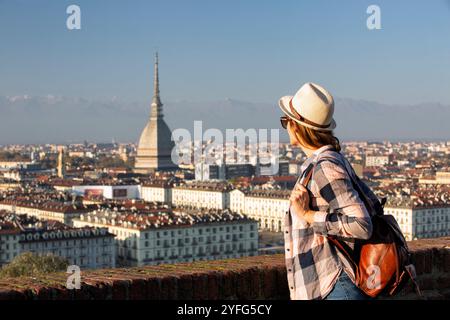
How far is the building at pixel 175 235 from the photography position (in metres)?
36.8

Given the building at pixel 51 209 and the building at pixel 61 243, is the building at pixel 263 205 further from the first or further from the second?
the building at pixel 61 243

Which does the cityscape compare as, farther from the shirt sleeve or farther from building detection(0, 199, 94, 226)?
the shirt sleeve

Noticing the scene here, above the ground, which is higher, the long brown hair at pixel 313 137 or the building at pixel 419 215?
the long brown hair at pixel 313 137

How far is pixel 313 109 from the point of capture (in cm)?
259

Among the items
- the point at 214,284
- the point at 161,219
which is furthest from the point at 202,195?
the point at 214,284

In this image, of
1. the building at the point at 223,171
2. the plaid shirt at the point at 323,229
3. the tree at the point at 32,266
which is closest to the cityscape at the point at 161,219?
the building at the point at 223,171

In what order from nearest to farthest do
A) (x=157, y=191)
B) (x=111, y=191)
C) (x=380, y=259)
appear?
(x=380, y=259), (x=111, y=191), (x=157, y=191)

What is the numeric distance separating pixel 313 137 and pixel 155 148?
9817cm

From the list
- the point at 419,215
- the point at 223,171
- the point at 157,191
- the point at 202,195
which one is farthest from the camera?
the point at 223,171

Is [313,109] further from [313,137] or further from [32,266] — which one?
[32,266]

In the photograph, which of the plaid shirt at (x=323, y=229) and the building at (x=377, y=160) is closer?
the plaid shirt at (x=323, y=229)

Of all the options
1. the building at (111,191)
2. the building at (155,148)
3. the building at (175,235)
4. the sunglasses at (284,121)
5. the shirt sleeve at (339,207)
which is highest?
the building at (155,148)
